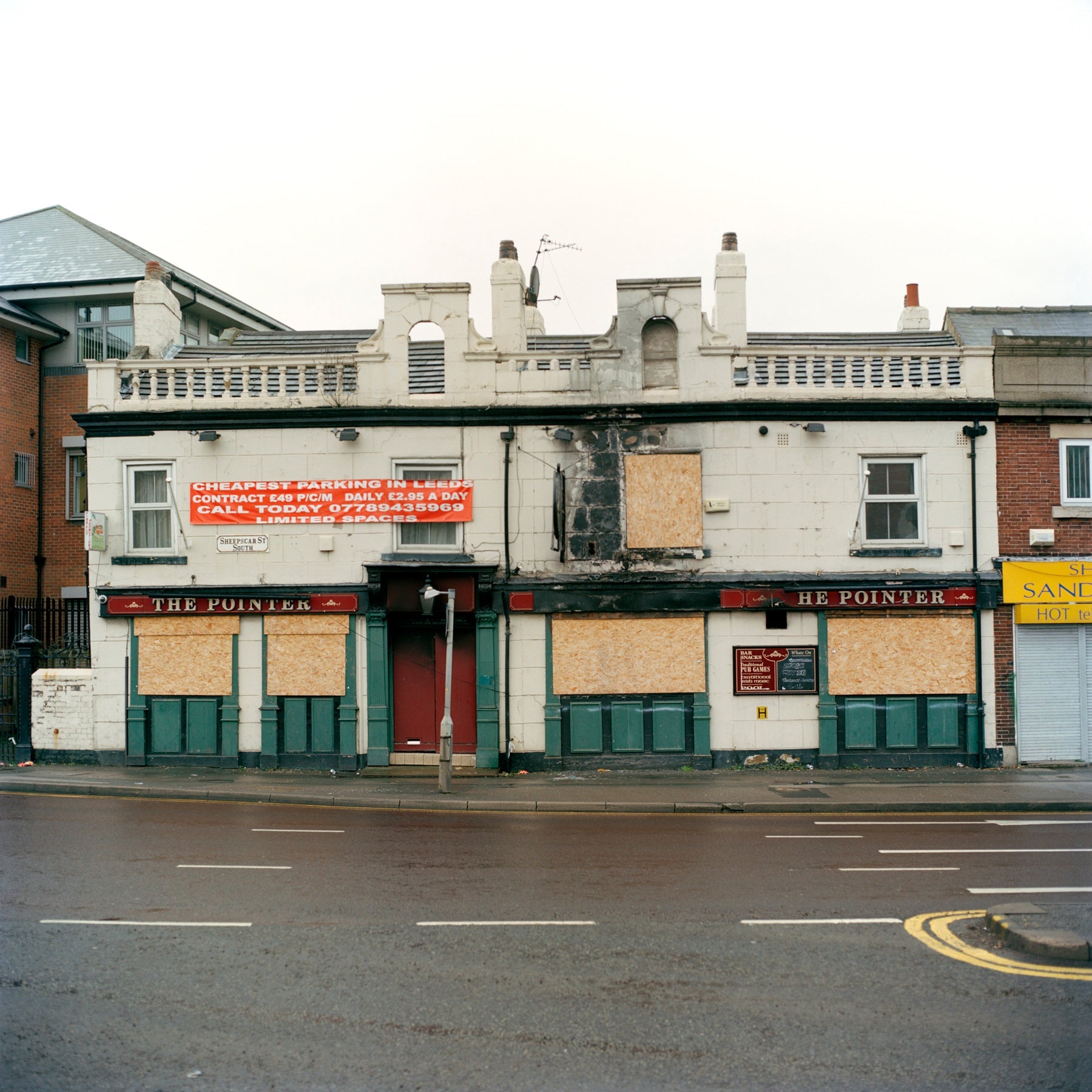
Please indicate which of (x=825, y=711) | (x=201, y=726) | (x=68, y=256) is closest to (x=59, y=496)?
(x=68, y=256)

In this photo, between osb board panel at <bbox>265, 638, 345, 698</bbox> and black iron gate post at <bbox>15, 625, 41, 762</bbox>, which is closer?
osb board panel at <bbox>265, 638, 345, 698</bbox>

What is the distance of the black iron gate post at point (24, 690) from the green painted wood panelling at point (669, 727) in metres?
12.1

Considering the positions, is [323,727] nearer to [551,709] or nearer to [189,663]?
[189,663]

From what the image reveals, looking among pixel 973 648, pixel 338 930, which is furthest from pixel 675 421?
pixel 338 930

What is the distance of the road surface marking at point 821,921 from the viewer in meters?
8.85

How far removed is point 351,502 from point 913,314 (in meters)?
15.5

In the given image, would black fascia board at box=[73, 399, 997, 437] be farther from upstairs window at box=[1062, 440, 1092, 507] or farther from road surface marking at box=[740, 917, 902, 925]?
road surface marking at box=[740, 917, 902, 925]

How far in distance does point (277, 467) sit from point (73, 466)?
1098cm

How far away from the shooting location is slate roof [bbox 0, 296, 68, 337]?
25.4 meters

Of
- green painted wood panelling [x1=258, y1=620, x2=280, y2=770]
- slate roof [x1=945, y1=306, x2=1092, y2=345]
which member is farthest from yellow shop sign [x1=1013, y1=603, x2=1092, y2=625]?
green painted wood panelling [x1=258, y1=620, x2=280, y2=770]

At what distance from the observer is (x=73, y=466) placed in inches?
1077

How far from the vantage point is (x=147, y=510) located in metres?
A: 19.8

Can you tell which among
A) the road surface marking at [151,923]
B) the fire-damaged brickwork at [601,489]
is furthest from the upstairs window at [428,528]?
the road surface marking at [151,923]

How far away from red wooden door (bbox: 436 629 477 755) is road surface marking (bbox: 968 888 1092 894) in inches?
420
